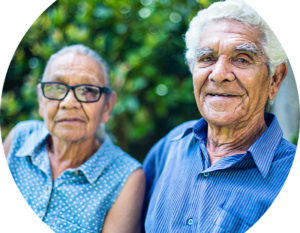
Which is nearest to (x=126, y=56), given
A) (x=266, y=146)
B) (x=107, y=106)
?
(x=107, y=106)

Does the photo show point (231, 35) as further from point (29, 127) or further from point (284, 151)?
point (29, 127)

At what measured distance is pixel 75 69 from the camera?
1852 mm

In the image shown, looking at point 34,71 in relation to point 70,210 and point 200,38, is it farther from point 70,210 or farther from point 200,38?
point 200,38

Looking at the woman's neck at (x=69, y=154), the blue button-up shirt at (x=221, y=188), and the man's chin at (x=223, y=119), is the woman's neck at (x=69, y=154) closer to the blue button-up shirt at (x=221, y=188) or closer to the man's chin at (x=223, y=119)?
the blue button-up shirt at (x=221, y=188)

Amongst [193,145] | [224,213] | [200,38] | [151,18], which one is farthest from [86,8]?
[224,213]

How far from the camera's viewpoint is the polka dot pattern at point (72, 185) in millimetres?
1701

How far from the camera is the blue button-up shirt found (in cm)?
132

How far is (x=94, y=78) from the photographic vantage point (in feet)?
6.18

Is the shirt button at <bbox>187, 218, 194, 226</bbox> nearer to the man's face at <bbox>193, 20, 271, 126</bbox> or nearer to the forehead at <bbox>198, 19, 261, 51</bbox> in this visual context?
the man's face at <bbox>193, 20, 271, 126</bbox>

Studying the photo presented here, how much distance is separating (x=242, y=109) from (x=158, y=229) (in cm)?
76

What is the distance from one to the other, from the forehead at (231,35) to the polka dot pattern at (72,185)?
2.99 ft

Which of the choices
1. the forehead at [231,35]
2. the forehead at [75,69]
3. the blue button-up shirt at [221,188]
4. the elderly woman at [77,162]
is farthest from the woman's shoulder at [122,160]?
the forehead at [231,35]

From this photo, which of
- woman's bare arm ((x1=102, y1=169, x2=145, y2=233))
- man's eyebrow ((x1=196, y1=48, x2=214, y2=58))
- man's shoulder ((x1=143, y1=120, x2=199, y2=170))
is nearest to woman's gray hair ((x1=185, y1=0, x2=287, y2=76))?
man's eyebrow ((x1=196, y1=48, x2=214, y2=58))

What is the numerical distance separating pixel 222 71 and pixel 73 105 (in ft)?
3.11
